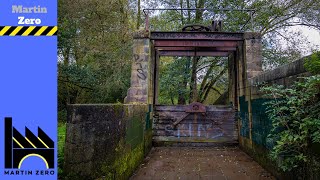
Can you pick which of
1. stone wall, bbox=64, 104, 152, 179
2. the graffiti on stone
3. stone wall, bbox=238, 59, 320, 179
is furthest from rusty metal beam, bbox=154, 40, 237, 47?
stone wall, bbox=64, 104, 152, 179

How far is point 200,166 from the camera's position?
6254 mm

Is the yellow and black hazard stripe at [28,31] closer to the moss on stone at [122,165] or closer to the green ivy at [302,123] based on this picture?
the moss on stone at [122,165]

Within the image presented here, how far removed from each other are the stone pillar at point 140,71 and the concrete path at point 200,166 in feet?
5.63

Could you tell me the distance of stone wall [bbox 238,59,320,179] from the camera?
4.36 meters

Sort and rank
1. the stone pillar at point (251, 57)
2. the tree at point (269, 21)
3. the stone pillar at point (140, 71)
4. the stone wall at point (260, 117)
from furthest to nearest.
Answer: the tree at point (269, 21), the stone pillar at point (140, 71), the stone pillar at point (251, 57), the stone wall at point (260, 117)

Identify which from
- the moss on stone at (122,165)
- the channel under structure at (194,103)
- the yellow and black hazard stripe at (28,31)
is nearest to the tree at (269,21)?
the channel under structure at (194,103)

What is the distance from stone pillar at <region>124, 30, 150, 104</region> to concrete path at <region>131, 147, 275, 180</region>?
1.72 metres

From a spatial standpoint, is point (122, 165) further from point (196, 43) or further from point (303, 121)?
point (196, 43)

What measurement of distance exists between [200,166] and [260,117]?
5.82ft

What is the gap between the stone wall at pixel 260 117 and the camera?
436 centimetres

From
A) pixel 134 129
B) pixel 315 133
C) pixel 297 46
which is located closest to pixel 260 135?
pixel 134 129

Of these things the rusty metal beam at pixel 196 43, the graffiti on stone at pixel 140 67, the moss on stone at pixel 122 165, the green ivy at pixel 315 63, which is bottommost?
the moss on stone at pixel 122 165

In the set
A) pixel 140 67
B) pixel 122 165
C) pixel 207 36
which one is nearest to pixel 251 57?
pixel 207 36

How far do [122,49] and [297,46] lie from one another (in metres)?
8.20
